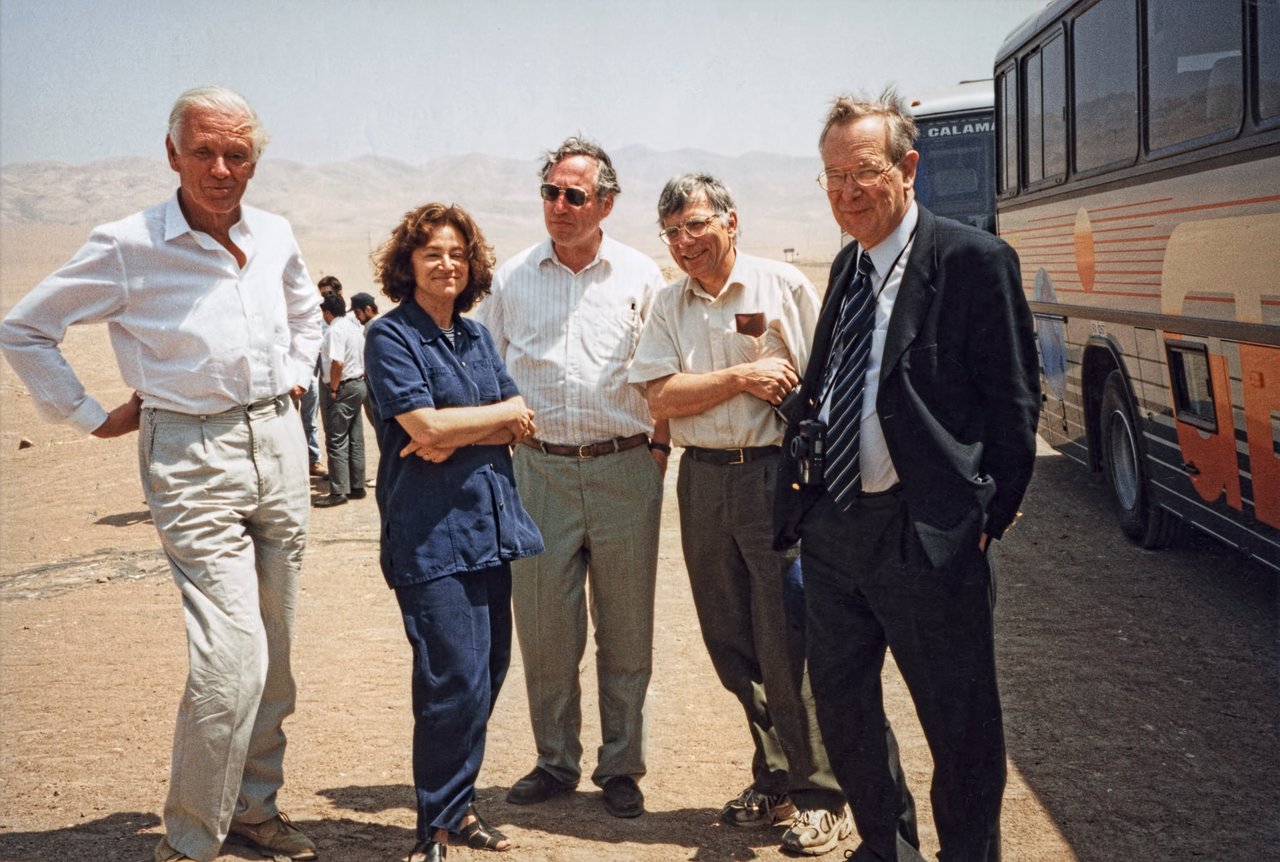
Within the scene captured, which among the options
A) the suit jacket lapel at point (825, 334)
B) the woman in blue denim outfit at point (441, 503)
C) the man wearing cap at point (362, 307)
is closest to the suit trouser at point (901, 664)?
the suit jacket lapel at point (825, 334)

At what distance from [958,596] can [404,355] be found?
5.75ft

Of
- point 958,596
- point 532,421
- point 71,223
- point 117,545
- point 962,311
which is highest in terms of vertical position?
point 71,223

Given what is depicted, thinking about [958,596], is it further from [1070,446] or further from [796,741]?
[1070,446]

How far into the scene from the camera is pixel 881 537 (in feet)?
10.8

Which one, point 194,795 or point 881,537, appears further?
point 194,795

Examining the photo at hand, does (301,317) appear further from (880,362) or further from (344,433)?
(344,433)

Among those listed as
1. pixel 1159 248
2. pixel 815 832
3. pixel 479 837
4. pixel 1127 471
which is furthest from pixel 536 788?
pixel 1127 471

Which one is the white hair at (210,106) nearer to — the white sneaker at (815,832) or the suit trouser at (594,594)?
the suit trouser at (594,594)

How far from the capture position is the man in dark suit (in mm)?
3152

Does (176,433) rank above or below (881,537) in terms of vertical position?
above

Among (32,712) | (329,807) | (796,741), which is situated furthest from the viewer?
(32,712)

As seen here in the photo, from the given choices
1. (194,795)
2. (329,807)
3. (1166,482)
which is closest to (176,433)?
(194,795)

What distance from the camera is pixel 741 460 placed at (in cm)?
413

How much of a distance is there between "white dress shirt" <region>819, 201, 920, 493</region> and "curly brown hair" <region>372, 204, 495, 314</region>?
1340 millimetres
